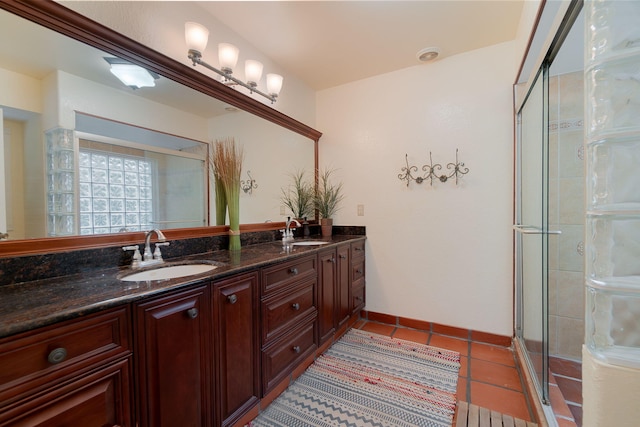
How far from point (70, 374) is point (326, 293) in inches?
57.8

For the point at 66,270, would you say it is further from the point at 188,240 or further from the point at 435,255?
the point at 435,255

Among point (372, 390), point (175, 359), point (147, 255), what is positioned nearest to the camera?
point (175, 359)

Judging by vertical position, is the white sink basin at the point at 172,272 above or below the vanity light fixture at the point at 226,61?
below

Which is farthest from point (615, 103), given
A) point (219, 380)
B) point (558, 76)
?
point (219, 380)

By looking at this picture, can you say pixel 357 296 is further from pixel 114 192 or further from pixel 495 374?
pixel 114 192

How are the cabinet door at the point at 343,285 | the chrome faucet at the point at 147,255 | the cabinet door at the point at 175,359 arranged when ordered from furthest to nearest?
the cabinet door at the point at 343,285
the chrome faucet at the point at 147,255
the cabinet door at the point at 175,359

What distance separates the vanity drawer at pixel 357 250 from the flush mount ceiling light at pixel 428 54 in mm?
1684

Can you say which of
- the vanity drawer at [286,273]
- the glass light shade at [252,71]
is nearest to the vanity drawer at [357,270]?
the vanity drawer at [286,273]

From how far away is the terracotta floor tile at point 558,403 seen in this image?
125 centimetres

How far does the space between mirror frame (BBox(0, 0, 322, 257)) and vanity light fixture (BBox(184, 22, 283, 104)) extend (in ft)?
0.26

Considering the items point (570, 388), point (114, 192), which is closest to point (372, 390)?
point (570, 388)

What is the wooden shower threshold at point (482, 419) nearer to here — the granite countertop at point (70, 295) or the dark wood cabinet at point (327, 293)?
the dark wood cabinet at point (327, 293)

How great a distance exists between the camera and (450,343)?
2.20 meters

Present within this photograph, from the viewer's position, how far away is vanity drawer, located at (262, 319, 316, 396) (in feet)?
4.65
